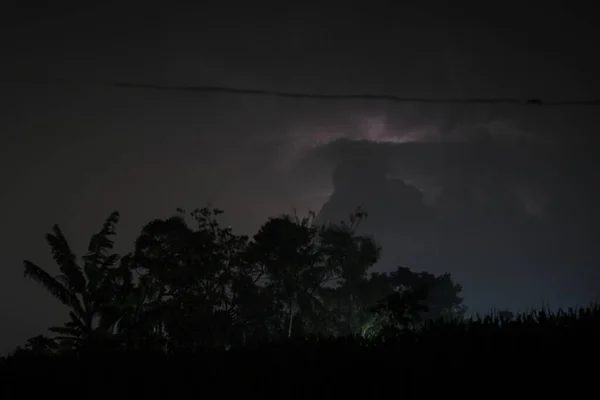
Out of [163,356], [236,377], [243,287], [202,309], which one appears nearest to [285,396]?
[236,377]

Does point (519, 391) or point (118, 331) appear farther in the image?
point (118, 331)

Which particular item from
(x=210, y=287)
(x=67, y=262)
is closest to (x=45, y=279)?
(x=67, y=262)

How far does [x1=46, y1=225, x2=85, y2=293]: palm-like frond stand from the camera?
2008 centimetres

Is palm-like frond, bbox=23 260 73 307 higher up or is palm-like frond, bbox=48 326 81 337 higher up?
palm-like frond, bbox=23 260 73 307

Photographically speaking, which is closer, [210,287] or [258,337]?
[258,337]

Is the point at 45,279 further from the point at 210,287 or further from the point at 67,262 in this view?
the point at 210,287

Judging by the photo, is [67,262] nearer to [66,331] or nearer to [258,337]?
[66,331]

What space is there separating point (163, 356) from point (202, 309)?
13.9 meters

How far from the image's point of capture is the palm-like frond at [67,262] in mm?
20078

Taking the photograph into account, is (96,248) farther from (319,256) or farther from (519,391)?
(519,391)

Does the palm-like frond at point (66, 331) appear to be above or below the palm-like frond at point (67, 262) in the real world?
below

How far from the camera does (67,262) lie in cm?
2027

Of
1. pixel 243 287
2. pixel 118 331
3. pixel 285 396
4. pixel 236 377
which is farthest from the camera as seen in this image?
pixel 243 287

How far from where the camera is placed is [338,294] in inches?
1415
